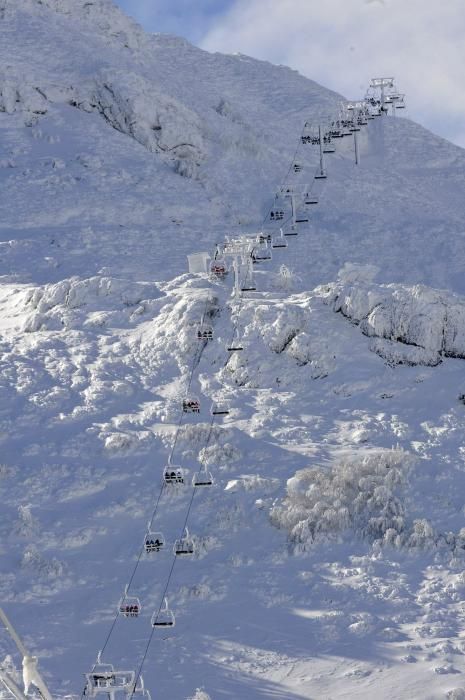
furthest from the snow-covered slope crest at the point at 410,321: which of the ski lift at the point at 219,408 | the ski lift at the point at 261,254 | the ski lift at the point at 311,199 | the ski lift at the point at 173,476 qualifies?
the ski lift at the point at 311,199

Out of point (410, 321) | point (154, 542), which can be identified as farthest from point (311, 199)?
point (154, 542)

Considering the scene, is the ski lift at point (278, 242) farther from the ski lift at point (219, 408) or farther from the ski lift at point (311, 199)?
the ski lift at point (219, 408)

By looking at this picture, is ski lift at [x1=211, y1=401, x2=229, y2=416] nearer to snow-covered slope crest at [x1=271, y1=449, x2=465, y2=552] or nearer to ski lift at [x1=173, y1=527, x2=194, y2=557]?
snow-covered slope crest at [x1=271, y1=449, x2=465, y2=552]

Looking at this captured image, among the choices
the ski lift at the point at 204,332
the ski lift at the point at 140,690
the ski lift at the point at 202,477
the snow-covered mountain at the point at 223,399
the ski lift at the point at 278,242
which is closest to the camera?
the ski lift at the point at 140,690

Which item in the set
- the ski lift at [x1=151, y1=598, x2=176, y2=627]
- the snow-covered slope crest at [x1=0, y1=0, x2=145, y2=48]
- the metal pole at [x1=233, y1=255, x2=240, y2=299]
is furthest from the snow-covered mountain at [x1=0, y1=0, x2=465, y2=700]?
the snow-covered slope crest at [x1=0, y1=0, x2=145, y2=48]

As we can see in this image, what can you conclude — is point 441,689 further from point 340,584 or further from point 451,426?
point 451,426

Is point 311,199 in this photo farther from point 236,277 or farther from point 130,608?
point 130,608

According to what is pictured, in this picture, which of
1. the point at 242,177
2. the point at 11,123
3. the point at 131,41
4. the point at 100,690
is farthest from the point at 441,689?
the point at 131,41
